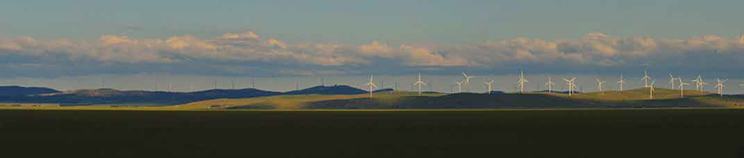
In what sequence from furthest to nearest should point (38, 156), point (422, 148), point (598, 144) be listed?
1. point (598, 144)
2. point (422, 148)
3. point (38, 156)

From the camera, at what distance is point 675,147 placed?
188 feet

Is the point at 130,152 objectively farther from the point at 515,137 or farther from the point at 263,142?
the point at 515,137

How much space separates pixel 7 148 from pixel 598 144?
28.5 meters

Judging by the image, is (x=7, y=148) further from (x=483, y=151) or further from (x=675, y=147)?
(x=675, y=147)

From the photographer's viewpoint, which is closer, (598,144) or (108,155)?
(108,155)

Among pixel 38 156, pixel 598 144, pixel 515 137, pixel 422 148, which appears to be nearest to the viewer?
pixel 38 156

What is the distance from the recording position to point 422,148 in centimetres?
5681

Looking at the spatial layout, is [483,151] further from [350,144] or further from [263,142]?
[263,142]

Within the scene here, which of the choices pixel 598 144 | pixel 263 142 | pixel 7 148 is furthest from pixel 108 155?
pixel 598 144

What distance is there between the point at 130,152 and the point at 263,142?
398 inches

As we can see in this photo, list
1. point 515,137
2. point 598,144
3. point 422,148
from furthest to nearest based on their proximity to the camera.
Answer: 1. point 515,137
2. point 598,144
3. point 422,148

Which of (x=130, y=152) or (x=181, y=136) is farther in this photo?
(x=181, y=136)

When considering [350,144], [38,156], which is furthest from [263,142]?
[38,156]

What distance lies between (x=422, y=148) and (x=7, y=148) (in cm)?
1935
